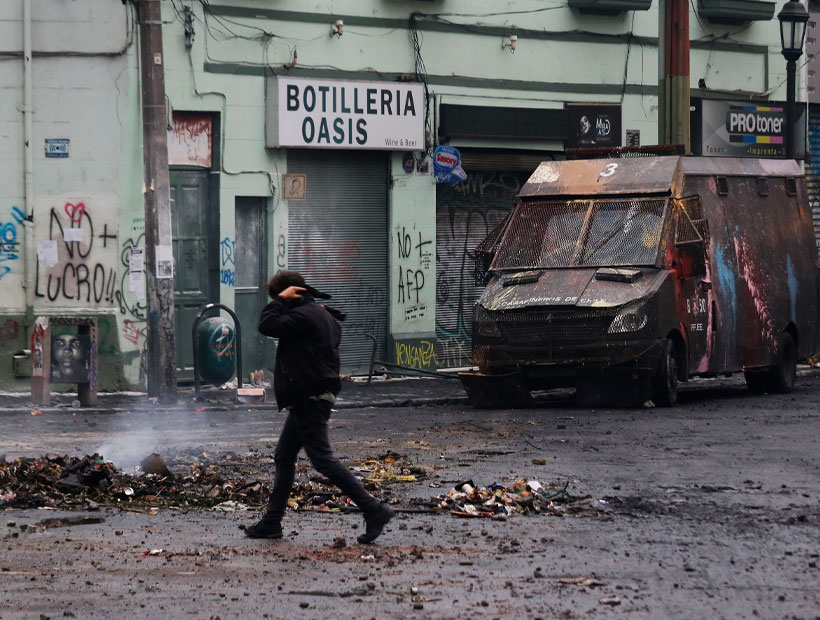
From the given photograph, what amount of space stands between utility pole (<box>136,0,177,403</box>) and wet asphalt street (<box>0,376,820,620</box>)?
338 centimetres

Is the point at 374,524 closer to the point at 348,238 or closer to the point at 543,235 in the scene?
the point at 543,235

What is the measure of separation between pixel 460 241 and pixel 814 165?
25.4 ft

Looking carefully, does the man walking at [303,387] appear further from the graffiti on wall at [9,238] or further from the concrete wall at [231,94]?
the graffiti on wall at [9,238]

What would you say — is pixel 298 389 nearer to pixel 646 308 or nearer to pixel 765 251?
pixel 646 308

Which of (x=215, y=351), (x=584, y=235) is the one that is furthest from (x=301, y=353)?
(x=215, y=351)

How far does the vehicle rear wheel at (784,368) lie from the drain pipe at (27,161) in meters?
8.97

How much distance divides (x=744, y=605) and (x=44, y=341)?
11.6 metres

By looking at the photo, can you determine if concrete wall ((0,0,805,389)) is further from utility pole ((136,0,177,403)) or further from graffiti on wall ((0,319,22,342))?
utility pole ((136,0,177,403))

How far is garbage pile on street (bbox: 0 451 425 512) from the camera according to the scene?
1030cm

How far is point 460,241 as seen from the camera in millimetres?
23062

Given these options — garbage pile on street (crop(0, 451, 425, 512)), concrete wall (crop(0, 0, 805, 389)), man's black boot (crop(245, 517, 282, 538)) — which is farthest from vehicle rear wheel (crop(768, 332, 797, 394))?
man's black boot (crop(245, 517, 282, 538))

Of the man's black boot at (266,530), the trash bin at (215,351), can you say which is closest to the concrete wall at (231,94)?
the trash bin at (215,351)

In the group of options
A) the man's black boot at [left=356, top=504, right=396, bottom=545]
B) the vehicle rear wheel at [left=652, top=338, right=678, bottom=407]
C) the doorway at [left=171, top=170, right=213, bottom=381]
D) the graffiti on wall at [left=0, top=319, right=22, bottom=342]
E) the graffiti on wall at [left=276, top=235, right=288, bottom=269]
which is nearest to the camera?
the man's black boot at [left=356, top=504, right=396, bottom=545]

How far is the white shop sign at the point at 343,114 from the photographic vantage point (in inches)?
810
